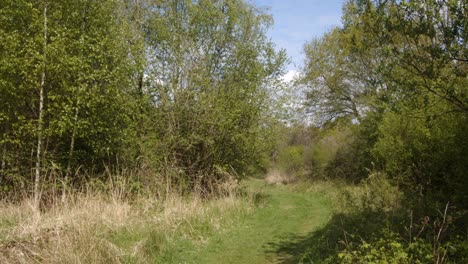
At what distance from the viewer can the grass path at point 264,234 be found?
25.1 ft

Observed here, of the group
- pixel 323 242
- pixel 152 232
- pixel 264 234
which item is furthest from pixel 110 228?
pixel 323 242

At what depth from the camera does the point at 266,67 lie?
15242mm

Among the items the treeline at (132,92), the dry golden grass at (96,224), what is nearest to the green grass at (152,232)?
the dry golden grass at (96,224)

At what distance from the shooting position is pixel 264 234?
9469 mm

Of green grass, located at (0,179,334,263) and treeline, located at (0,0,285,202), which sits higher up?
treeline, located at (0,0,285,202)

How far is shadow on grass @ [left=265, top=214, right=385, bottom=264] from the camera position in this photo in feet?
Answer: 23.2

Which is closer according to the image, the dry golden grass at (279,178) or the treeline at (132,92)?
the treeline at (132,92)

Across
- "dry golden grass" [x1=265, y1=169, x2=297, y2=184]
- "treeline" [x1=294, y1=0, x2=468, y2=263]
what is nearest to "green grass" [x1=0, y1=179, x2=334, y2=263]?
"treeline" [x1=294, y1=0, x2=468, y2=263]

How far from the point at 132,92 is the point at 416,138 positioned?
916 cm

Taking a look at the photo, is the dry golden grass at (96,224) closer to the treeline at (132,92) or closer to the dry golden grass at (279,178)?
the treeline at (132,92)

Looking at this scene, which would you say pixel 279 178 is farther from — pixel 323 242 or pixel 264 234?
pixel 323 242

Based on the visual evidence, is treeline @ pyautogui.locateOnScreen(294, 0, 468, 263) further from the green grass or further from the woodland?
the green grass

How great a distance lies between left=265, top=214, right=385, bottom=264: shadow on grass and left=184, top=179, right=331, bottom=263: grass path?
0.02m

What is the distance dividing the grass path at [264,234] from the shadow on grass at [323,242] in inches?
1.0
